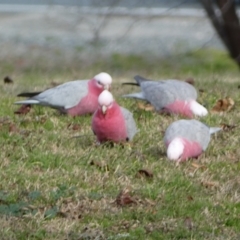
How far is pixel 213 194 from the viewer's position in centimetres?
485

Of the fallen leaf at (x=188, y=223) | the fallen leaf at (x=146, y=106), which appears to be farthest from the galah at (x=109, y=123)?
the fallen leaf at (x=188, y=223)

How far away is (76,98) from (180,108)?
85 cm

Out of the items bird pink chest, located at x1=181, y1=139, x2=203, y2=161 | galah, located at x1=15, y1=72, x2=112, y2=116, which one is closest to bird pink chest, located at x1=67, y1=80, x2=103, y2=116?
galah, located at x1=15, y1=72, x2=112, y2=116

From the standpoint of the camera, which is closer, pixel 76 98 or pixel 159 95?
pixel 76 98

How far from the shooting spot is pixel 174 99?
677 cm

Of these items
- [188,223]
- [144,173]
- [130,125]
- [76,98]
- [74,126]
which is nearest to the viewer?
[188,223]

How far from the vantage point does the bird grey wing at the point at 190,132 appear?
18.4ft

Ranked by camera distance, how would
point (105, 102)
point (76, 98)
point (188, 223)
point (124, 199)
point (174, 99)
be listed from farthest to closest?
point (174, 99), point (76, 98), point (105, 102), point (124, 199), point (188, 223)

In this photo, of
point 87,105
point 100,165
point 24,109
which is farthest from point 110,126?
point 24,109

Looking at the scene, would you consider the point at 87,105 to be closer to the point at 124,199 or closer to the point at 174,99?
the point at 174,99

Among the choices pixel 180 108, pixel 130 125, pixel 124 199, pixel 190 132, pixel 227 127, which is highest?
pixel 124 199

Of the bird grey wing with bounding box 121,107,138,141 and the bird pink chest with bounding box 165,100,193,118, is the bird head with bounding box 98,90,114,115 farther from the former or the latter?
the bird pink chest with bounding box 165,100,193,118

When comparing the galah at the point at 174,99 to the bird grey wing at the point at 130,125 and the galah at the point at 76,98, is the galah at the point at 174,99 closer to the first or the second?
the galah at the point at 76,98

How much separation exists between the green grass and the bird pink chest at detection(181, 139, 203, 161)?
0.16ft
